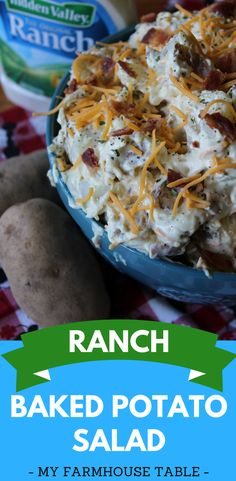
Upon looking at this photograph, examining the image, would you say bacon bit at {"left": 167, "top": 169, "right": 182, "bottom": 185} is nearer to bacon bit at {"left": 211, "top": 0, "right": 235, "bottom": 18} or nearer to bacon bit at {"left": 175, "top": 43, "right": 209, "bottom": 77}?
bacon bit at {"left": 175, "top": 43, "right": 209, "bottom": 77}

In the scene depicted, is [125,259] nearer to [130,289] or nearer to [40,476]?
[130,289]

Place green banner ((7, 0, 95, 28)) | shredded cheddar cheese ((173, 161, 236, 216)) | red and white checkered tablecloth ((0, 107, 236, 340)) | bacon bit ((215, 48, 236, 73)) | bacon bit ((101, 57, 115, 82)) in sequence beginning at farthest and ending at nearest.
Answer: green banner ((7, 0, 95, 28)) → red and white checkered tablecloth ((0, 107, 236, 340)) → bacon bit ((101, 57, 115, 82)) → bacon bit ((215, 48, 236, 73)) → shredded cheddar cheese ((173, 161, 236, 216))

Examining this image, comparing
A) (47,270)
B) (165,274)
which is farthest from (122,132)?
(47,270)

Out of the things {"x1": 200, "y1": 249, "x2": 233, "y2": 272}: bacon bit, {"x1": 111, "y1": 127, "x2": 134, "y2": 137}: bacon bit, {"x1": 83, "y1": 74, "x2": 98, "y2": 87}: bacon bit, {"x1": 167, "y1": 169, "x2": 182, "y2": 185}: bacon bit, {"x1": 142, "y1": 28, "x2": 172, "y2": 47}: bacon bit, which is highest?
{"x1": 142, "y1": 28, "x2": 172, "y2": 47}: bacon bit

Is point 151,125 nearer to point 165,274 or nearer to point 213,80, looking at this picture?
point 213,80

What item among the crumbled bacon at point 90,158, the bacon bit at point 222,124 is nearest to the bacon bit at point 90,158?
the crumbled bacon at point 90,158

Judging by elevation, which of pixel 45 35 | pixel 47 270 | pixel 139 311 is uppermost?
pixel 45 35

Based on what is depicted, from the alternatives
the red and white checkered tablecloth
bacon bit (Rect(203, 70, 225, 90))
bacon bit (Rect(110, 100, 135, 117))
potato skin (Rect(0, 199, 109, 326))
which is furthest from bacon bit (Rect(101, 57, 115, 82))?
the red and white checkered tablecloth
